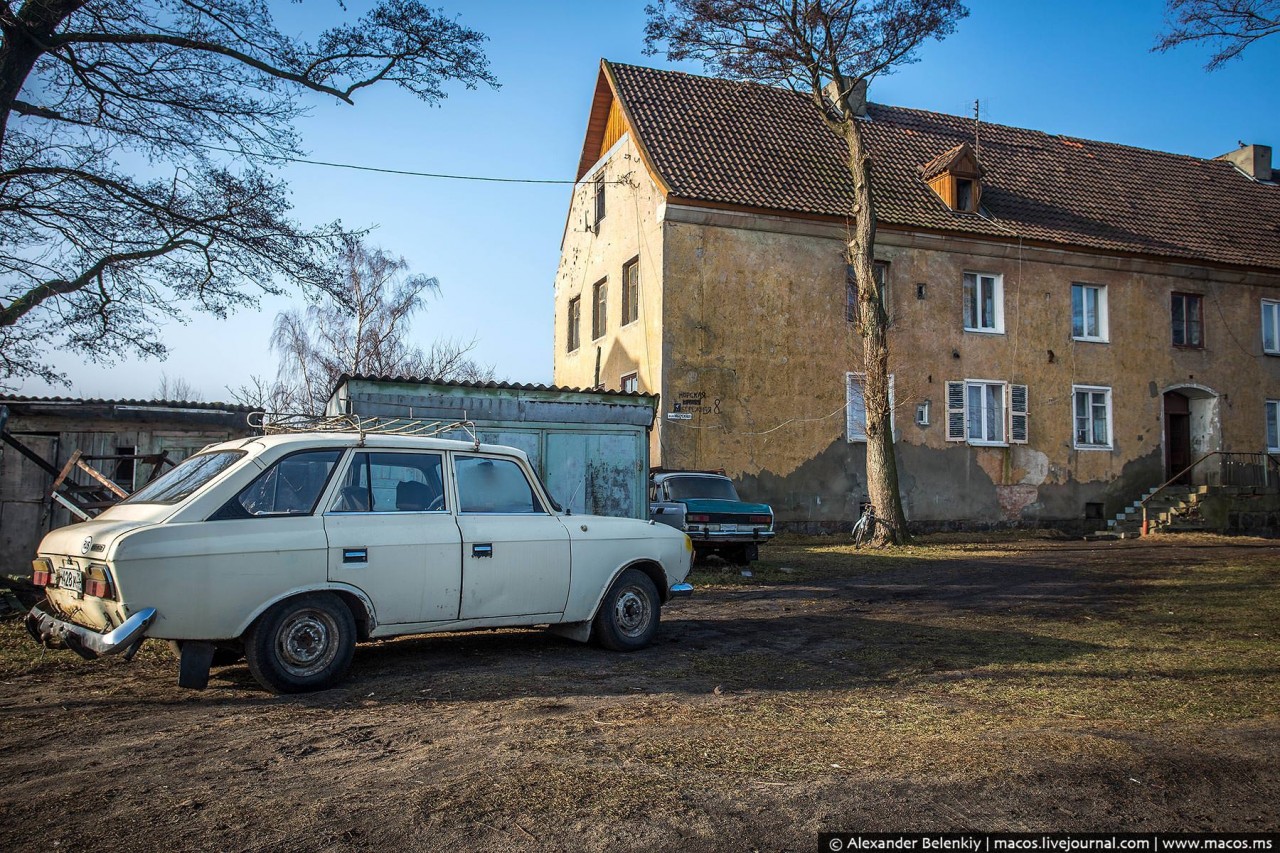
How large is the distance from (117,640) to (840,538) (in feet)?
57.5

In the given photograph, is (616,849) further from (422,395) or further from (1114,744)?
(422,395)

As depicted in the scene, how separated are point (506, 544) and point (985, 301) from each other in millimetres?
19994

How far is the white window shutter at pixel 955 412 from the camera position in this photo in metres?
23.0

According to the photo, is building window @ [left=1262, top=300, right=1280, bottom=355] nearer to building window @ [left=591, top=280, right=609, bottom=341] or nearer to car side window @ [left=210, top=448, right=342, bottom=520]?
building window @ [left=591, top=280, right=609, bottom=341]

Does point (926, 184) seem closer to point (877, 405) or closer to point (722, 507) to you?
point (877, 405)

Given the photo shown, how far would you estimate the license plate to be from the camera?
564 centimetres

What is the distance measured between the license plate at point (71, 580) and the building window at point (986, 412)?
2025cm

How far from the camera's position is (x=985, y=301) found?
2389cm

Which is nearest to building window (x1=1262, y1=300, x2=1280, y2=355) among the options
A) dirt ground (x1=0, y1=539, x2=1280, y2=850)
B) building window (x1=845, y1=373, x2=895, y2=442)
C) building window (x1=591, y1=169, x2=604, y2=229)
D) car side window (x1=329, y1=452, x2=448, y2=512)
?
building window (x1=845, y1=373, x2=895, y2=442)

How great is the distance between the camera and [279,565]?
19.0 feet

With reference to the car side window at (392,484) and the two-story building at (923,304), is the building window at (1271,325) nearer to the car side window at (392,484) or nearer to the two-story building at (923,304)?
the two-story building at (923,304)

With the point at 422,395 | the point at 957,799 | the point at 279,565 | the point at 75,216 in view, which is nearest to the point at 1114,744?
the point at 957,799

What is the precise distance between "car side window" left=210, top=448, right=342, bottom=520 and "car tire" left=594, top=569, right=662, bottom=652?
94.3 inches

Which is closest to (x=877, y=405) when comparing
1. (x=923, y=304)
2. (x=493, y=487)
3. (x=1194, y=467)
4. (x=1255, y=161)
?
(x=923, y=304)
